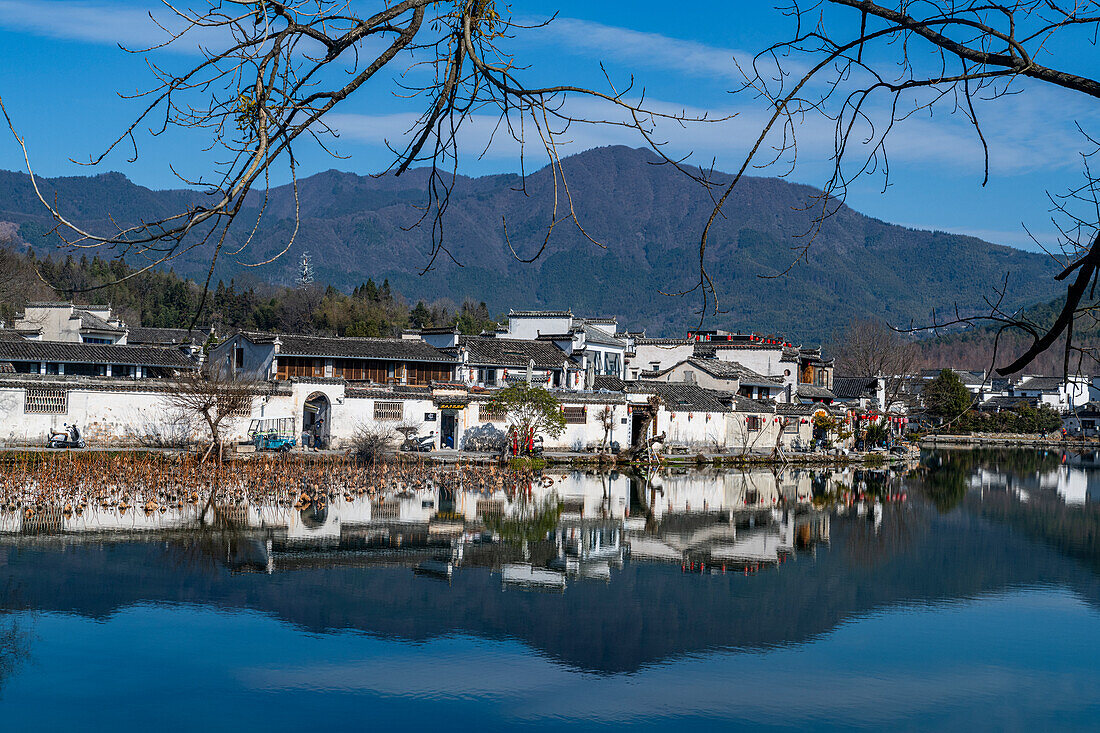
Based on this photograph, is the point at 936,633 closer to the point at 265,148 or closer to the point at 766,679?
the point at 766,679

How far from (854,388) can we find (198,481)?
2174 inches

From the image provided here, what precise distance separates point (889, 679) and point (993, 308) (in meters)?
11.6

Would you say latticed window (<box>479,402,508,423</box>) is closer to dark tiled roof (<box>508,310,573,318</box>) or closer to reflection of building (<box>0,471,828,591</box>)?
reflection of building (<box>0,471,828,591</box>)

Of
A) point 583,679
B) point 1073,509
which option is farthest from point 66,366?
point 1073,509

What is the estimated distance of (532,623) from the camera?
14758 millimetres

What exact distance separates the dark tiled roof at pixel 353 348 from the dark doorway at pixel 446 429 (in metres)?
3.64

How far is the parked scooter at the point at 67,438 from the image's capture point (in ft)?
101

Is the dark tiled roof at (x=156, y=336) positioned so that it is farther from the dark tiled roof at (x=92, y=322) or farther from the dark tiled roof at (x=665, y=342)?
the dark tiled roof at (x=665, y=342)

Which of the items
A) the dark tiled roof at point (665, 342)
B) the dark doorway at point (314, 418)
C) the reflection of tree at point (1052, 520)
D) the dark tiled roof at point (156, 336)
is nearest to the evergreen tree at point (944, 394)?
the dark tiled roof at point (665, 342)

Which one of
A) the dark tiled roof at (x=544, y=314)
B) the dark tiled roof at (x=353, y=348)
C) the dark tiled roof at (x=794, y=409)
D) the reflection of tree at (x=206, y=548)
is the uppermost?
the dark tiled roof at (x=544, y=314)

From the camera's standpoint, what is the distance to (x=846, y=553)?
22312 mm

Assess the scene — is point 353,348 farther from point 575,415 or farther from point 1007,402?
point 1007,402

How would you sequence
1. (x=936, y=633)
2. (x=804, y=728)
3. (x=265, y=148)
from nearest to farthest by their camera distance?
(x=265, y=148) < (x=804, y=728) < (x=936, y=633)

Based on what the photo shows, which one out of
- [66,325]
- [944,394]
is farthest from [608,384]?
[66,325]
